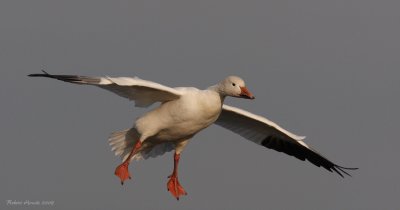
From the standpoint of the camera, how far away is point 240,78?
53.8ft

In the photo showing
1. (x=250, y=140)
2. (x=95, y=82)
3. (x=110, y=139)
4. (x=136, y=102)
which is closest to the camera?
(x=95, y=82)

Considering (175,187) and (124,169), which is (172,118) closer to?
(124,169)

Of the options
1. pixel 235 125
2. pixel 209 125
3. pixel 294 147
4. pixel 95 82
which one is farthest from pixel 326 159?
pixel 95 82

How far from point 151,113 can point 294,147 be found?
375cm

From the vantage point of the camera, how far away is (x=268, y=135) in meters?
19.5

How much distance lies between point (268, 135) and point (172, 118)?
3282mm

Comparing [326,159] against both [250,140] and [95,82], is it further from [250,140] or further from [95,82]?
[95,82]

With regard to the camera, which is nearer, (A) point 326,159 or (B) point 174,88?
(B) point 174,88

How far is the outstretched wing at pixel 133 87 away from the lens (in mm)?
15922

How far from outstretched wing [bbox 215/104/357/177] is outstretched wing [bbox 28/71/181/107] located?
1764 mm

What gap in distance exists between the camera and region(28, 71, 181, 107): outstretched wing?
15.9 m

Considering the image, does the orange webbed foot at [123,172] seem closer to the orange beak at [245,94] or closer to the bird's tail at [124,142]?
the bird's tail at [124,142]

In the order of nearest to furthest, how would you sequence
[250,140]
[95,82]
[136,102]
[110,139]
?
[95,82], [136,102], [110,139], [250,140]

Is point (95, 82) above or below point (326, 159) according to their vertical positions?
above
